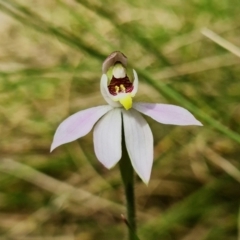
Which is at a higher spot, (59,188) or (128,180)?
(59,188)

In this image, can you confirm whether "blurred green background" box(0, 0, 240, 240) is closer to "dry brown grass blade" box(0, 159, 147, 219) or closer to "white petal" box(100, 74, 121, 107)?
"dry brown grass blade" box(0, 159, 147, 219)

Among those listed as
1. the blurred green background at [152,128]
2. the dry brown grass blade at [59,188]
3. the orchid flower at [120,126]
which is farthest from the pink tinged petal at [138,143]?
the dry brown grass blade at [59,188]

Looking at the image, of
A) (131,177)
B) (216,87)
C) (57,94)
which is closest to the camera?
(131,177)

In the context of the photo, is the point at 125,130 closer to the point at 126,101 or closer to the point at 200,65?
the point at 126,101

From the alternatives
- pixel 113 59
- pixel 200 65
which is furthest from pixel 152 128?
pixel 113 59

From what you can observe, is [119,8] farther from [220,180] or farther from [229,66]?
[220,180]

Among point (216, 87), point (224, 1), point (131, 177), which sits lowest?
point (131, 177)

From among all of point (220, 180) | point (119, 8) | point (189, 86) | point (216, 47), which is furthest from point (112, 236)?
point (119, 8)
